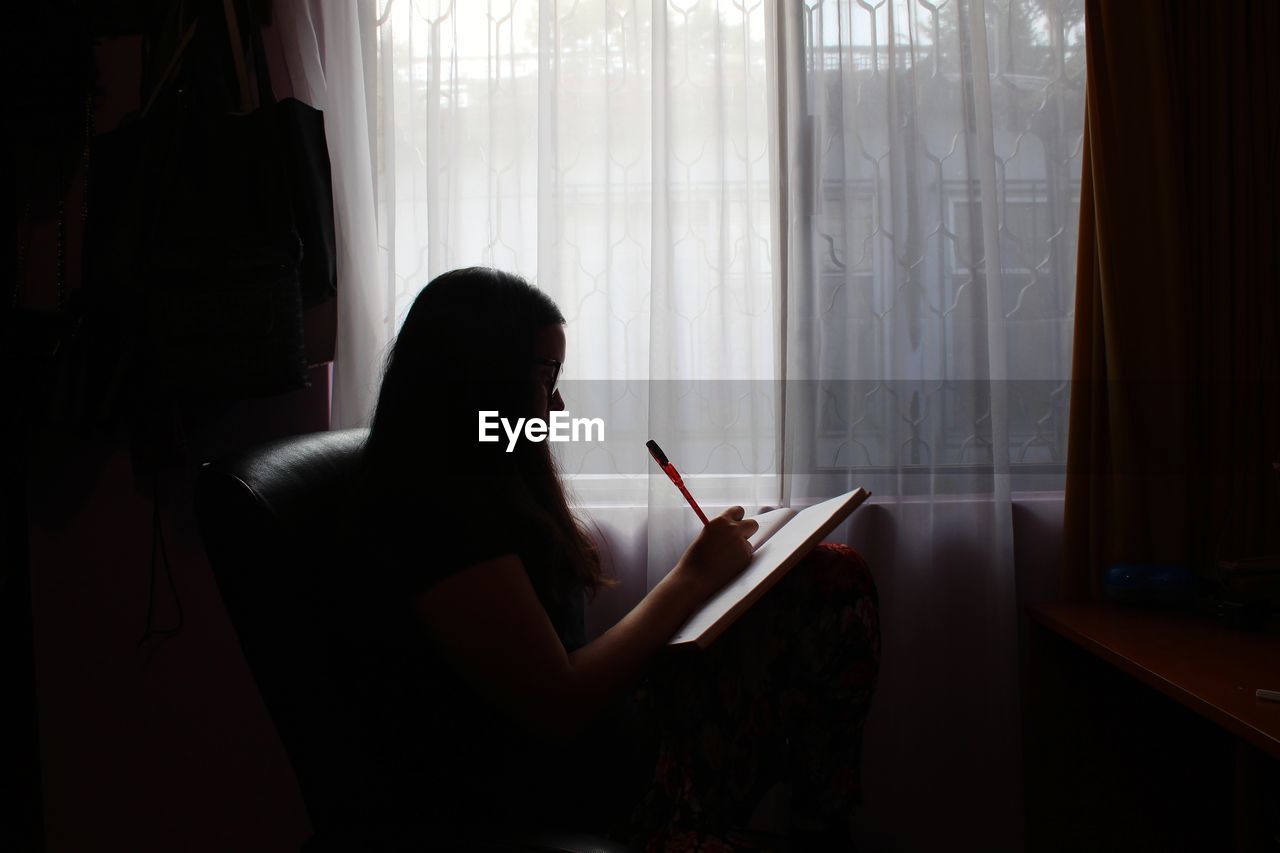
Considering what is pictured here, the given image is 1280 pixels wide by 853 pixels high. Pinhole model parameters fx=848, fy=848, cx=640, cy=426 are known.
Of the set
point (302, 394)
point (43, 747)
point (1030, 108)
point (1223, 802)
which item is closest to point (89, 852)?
point (43, 747)

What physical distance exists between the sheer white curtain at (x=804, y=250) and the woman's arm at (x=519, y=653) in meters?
0.65

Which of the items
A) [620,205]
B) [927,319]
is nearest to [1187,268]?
[927,319]

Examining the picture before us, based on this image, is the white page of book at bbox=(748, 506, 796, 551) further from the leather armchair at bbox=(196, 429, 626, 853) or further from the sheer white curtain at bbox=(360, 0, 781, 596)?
the leather armchair at bbox=(196, 429, 626, 853)

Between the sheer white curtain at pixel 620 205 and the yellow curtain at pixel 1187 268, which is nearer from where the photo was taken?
the yellow curtain at pixel 1187 268

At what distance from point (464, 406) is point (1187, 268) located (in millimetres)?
1197

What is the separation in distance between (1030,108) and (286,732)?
57.4 inches

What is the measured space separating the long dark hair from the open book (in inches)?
5.7

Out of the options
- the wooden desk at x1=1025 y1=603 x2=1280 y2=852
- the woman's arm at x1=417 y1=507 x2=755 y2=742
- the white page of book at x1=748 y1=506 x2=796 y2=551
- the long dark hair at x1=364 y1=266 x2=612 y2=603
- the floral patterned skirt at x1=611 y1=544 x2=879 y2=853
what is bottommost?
the wooden desk at x1=1025 y1=603 x2=1280 y2=852

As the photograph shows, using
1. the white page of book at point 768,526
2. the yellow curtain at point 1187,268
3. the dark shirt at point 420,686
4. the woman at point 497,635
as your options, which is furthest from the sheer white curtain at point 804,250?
the dark shirt at point 420,686

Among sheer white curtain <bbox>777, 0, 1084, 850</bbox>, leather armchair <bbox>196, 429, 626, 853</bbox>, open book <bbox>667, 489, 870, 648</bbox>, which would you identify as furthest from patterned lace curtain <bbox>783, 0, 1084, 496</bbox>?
leather armchair <bbox>196, 429, 626, 853</bbox>

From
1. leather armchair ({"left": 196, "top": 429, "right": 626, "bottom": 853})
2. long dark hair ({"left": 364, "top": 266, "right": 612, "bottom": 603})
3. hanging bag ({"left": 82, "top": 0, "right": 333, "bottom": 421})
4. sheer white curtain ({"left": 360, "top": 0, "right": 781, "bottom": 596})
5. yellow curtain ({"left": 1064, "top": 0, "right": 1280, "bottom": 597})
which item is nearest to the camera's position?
leather armchair ({"left": 196, "top": 429, "right": 626, "bottom": 853})

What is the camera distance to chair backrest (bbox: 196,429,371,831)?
660 millimetres

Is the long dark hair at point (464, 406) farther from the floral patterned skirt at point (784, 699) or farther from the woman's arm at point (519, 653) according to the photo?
the floral patterned skirt at point (784, 699)

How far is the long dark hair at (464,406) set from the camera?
0.78m
